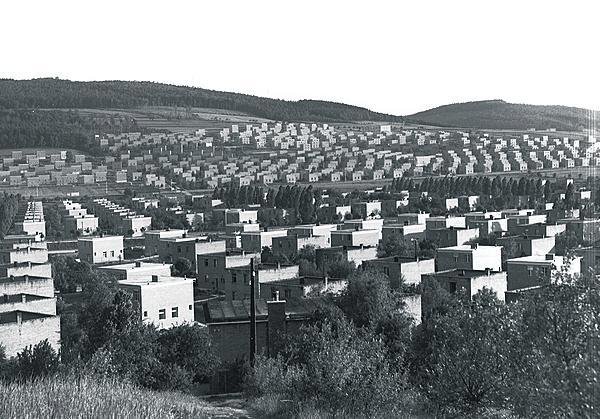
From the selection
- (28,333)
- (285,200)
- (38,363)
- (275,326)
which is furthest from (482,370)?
(285,200)

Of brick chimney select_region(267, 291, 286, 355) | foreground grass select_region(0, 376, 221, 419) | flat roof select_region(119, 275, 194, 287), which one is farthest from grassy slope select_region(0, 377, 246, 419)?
flat roof select_region(119, 275, 194, 287)

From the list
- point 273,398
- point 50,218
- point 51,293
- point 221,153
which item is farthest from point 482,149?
point 273,398

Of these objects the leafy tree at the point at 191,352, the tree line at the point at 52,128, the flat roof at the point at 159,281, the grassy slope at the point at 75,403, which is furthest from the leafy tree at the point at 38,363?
the tree line at the point at 52,128

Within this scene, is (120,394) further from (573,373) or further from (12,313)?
(12,313)

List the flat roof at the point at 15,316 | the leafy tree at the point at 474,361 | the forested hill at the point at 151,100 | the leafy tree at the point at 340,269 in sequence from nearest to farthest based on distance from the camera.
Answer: the leafy tree at the point at 474,361
the flat roof at the point at 15,316
the leafy tree at the point at 340,269
the forested hill at the point at 151,100

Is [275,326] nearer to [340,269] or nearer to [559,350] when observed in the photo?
[559,350]

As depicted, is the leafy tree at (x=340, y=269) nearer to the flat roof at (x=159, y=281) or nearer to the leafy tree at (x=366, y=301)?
the flat roof at (x=159, y=281)

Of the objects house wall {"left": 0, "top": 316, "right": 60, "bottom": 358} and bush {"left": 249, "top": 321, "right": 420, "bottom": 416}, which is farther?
house wall {"left": 0, "top": 316, "right": 60, "bottom": 358}

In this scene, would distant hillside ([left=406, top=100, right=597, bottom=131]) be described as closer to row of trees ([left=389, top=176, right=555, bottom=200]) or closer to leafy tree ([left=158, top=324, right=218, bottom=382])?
row of trees ([left=389, top=176, right=555, bottom=200])
